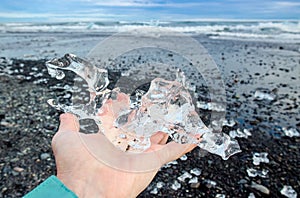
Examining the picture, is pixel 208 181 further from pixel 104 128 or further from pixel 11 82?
pixel 11 82

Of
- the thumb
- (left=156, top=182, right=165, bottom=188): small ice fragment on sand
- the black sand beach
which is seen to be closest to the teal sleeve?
the thumb

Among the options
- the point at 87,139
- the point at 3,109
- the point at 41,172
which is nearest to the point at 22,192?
the point at 41,172

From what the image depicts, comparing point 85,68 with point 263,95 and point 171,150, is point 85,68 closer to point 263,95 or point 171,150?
point 171,150

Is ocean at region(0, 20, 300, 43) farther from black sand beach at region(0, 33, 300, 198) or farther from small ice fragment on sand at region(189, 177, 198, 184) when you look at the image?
small ice fragment on sand at region(189, 177, 198, 184)

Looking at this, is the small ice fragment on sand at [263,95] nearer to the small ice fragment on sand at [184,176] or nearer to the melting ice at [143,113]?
the small ice fragment on sand at [184,176]

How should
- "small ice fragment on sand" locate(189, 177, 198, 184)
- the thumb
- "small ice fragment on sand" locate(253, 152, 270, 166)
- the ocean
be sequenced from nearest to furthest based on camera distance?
the thumb < "small ice fragment on sand" locate(189, 177, 198, 184) < "small ice fragment on sand" locate(253, 152, 270, 166) < the ocean

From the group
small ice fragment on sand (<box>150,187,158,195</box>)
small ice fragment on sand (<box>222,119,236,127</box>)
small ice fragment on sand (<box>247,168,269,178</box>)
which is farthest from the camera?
small ice fragment on sand (<box>222,119,236,127</box>)

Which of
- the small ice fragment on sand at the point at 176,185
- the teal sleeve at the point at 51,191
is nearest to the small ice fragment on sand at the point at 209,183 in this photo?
the small ice fragment on sand at the point at 176,185
